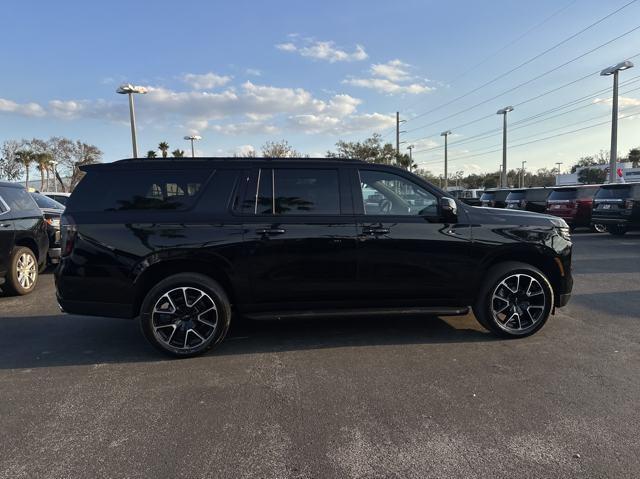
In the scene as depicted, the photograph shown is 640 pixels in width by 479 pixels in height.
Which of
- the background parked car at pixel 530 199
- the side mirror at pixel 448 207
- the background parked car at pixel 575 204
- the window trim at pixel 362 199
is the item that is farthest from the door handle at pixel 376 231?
the background parked car at pixel 530 199

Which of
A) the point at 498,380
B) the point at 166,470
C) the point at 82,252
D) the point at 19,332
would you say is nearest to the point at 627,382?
the point at 498,380

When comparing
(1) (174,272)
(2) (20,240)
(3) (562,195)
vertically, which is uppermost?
(3) (562,195)

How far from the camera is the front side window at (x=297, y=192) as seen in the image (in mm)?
4605

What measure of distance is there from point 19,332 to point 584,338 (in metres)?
6.47

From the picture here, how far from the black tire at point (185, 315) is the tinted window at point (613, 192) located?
1398 cm

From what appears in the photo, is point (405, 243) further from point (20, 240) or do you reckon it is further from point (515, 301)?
point (20, 240)

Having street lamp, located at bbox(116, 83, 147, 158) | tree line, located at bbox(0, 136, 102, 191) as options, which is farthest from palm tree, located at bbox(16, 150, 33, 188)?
street lamp, located at bbox(116, 83, 147, 158)

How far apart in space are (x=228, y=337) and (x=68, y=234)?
1.94 metres

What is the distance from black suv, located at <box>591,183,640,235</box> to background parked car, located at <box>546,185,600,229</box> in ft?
6.04

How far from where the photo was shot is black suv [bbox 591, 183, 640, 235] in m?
13.7

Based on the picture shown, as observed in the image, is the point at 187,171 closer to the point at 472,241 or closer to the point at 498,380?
the point at 472,241

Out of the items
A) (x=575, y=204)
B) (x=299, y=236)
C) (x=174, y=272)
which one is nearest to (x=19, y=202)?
(x=174, y=272)

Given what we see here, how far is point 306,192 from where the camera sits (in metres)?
4.68

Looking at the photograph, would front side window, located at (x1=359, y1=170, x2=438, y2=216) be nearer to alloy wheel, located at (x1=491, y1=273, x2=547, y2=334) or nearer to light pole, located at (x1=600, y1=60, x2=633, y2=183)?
alloy wheel, located at (x1=491, y1=273, x2=547, y2=334)
